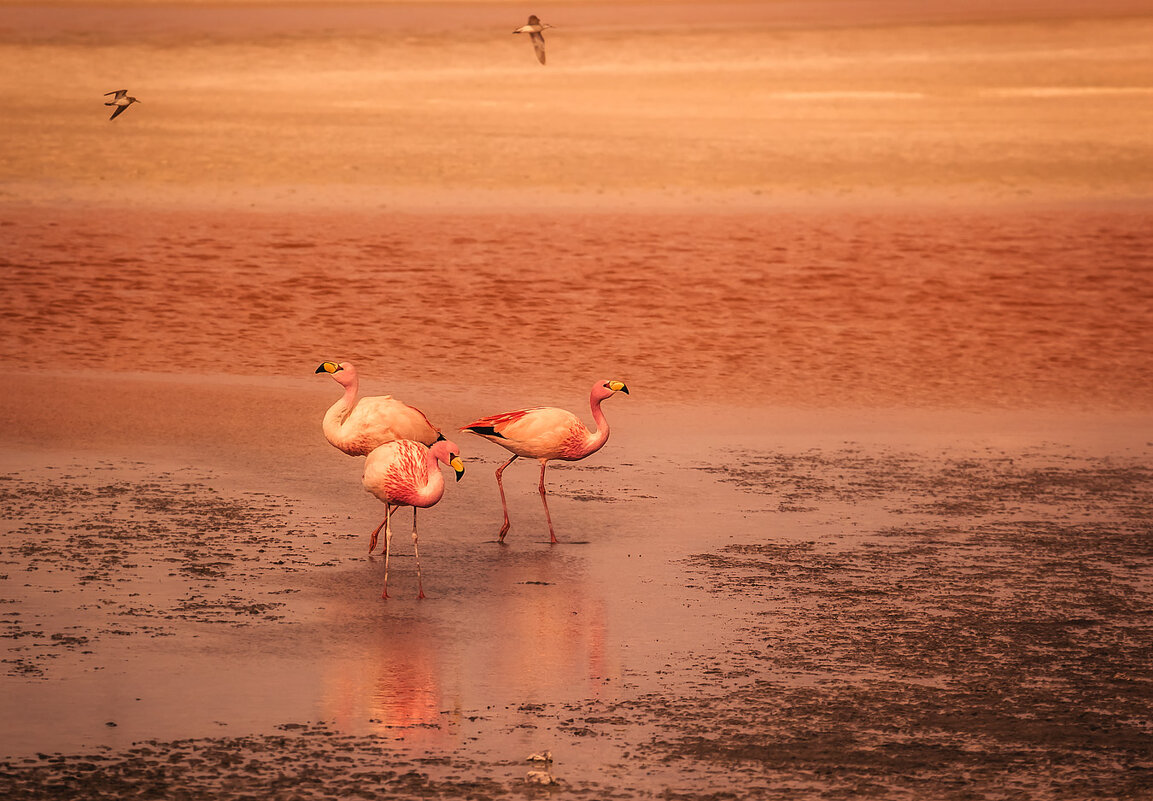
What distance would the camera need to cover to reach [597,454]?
1173cm

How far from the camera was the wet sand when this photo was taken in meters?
6.55

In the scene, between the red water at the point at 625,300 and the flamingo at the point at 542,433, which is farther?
the red water at the point at 625,300

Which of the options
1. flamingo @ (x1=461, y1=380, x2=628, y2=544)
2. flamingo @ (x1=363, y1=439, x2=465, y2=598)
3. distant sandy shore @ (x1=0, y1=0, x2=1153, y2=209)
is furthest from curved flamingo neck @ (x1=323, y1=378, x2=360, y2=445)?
distant sandy shore @ (x1=0, y1=0, x2=1153, y2=209)

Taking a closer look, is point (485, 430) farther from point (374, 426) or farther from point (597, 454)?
point (597, 454)

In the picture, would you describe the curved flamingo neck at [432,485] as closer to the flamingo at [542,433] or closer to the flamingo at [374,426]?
the flamingo at [542,433]

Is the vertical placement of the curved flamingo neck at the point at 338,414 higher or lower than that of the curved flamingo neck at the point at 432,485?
higher

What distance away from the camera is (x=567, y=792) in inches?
233

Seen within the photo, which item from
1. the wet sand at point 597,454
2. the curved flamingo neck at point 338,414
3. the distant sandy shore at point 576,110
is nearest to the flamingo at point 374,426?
the curved flamingo neck at point 338,414

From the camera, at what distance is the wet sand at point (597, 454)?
655 cm

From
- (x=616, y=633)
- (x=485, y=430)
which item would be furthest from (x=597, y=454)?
(x=616, y=633)

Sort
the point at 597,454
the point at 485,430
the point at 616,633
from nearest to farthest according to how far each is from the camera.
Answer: the point at 616,633
the point at 485,430
the point at 597,454

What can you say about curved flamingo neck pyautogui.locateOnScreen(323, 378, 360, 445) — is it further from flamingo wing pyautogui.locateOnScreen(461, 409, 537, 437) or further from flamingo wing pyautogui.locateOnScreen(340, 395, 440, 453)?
flamingo wing pyautogui.locateOnScreen(461, 409, 537, 437)

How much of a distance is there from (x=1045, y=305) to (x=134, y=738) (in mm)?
12171

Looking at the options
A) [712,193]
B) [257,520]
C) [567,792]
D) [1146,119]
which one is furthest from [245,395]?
[1146,119]
